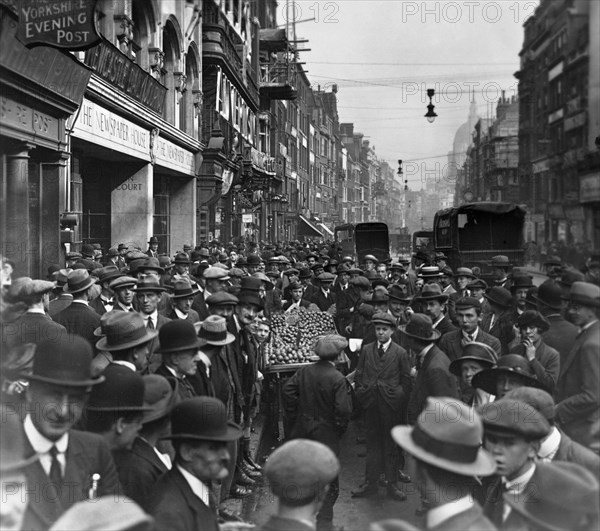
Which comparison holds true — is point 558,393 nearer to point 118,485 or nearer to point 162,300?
point 118,485

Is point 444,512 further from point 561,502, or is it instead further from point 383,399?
point 383,399

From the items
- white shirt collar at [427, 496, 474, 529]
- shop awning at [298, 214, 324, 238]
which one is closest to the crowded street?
white shirt collar at [427, 496, 474, 529]

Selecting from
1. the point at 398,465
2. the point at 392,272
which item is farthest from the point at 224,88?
the point at 398,465

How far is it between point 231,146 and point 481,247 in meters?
13.4

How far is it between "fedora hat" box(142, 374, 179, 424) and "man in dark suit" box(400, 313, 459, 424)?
2.59m

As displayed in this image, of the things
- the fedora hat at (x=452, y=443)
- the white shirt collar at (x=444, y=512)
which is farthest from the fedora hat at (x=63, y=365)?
the white shirt collar at (x=444, y=512)

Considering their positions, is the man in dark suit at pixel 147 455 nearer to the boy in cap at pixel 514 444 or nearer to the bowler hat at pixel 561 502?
the boy in cap at pixel 514 444

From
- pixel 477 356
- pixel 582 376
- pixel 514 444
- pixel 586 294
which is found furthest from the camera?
pixel 477 356

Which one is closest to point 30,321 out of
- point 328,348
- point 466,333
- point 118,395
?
point 118,395

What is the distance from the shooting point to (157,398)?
414cm

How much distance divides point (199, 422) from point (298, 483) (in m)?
0.67

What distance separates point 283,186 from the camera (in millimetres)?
52156

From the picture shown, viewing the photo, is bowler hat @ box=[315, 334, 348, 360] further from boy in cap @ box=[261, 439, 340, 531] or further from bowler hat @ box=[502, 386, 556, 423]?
boy in cap @ box=[261, 439, 340, 531]

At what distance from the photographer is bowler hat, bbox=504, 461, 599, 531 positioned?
2670 mm
